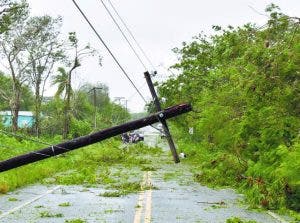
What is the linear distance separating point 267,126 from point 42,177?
39.6 ft

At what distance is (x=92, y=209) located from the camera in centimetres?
1656

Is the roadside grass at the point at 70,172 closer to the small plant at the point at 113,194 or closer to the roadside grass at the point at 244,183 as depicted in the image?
the small plant at the point at 113,194

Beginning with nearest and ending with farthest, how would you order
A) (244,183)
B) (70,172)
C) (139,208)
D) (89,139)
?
1. (89,139)
2. (139,208)
3. (244,183)
4. (70,172)

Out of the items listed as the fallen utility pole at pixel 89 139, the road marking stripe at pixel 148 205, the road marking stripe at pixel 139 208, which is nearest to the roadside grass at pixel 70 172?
the road marking stripe at pixel 148 205

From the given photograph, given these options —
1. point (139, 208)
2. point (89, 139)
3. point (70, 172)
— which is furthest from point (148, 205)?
point (70, 172)

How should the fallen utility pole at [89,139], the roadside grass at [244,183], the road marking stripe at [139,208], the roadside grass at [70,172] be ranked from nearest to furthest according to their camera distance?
the fallen utility pole at [89,139] → the road marking stripe at [139,208] → the roadside grass at [244,183] → the roadside grass at [70,172]

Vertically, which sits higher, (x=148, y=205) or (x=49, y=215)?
(x=148, y=205)

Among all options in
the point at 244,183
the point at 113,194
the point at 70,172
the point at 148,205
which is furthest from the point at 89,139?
the point at 70,172

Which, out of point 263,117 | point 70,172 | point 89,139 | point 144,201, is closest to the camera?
point 89,139

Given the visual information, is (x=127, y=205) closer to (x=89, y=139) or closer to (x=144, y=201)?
(x=144, y=201)

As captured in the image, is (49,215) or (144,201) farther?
(144,201)

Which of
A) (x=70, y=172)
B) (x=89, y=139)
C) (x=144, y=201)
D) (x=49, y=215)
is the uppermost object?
(x=89, y=139)

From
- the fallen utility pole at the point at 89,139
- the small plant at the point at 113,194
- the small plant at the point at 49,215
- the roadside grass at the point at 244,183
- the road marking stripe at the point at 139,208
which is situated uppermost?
the fallen utility pole at the point at 89,139

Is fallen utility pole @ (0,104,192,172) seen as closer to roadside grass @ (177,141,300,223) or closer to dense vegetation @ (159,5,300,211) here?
dense vegetation @ (159,5,300,211)
